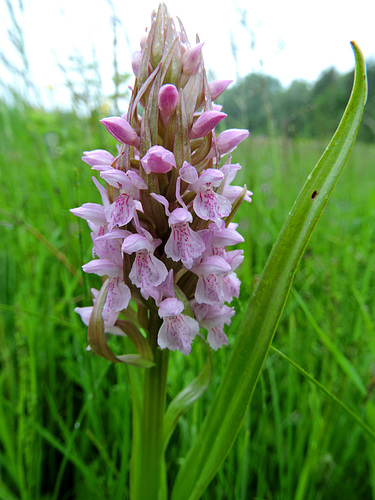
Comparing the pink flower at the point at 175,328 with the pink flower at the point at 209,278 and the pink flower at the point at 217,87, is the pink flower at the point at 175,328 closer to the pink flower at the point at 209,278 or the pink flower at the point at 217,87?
the pink flower at the point at 209,278

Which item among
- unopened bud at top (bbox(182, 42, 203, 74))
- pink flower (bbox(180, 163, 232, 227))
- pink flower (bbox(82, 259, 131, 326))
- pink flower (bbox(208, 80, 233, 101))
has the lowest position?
pink flower (bbox(82, 259, 131, 326))

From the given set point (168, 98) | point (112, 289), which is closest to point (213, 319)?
point (112, 289)

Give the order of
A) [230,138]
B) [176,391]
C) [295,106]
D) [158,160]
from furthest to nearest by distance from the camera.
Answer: [295,106], [176,391], [230,138], [158,160]

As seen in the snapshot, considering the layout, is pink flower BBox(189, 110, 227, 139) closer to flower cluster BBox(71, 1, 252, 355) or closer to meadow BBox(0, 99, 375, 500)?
flower cluster BBox(71, 1, 252, 355)

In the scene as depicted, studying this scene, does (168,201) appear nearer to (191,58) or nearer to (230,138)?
(230,138)

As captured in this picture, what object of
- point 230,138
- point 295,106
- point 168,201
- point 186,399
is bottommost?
point 186,399

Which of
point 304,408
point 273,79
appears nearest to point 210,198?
point 304,408

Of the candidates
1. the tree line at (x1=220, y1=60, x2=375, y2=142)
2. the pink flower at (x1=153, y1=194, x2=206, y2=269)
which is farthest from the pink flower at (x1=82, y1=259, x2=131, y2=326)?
the tree line at (x1=220, y1=60, x2=375, y2=142)
